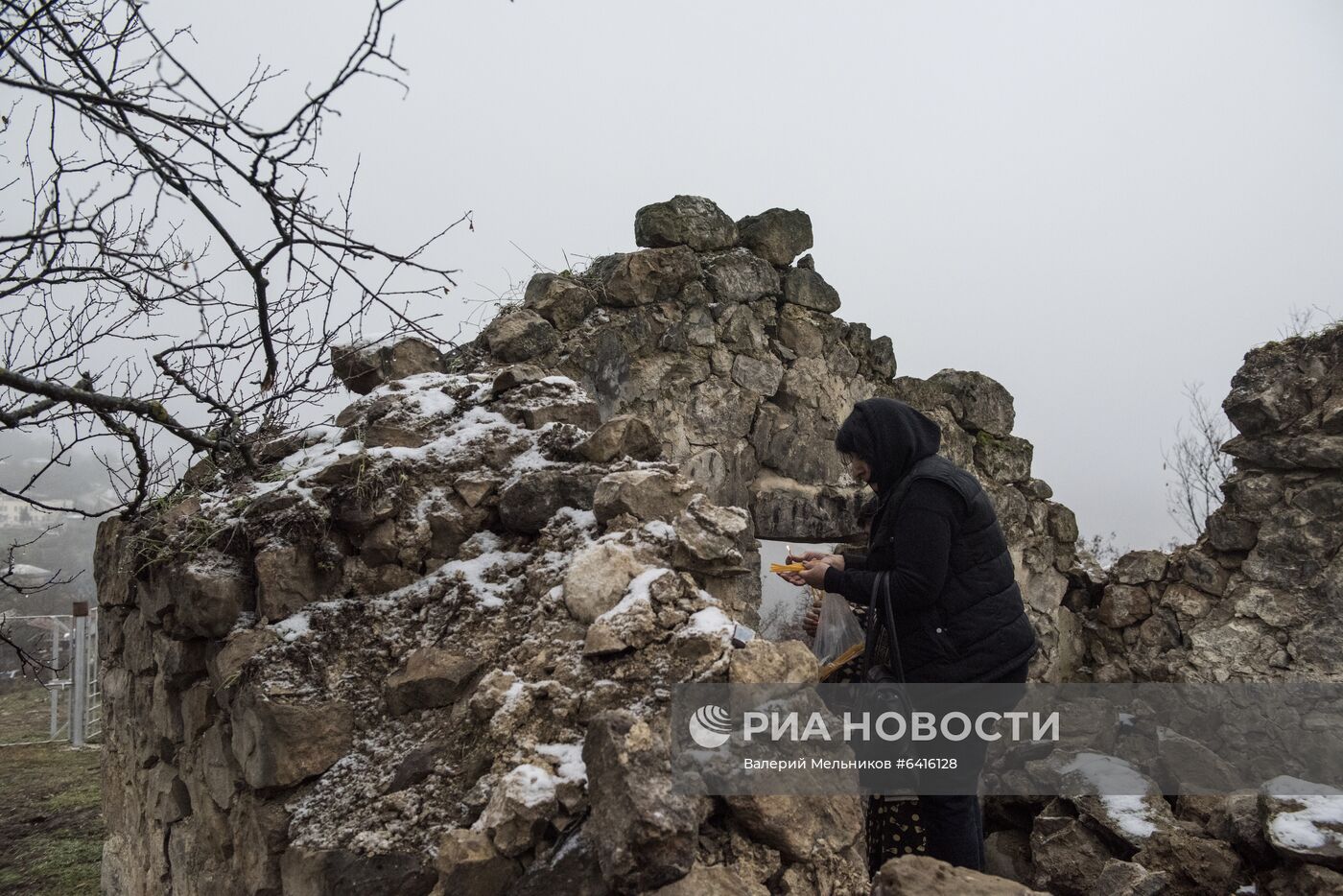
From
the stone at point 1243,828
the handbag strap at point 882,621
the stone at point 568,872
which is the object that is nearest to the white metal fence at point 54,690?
the stone at point 568,872

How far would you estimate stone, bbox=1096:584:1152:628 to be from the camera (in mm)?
6488

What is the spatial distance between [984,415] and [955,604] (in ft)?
16.5

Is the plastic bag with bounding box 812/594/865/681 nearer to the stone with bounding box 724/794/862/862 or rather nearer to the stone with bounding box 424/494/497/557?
the stone with bounding box 724/794/862/862

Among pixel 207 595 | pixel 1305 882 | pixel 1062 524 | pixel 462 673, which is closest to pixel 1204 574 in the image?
pixel 1062 524

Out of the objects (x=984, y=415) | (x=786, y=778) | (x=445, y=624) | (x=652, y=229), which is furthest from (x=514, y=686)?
(x=984, y=415)

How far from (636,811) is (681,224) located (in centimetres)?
499

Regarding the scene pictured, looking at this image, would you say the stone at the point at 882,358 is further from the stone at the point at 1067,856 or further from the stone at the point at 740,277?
the stone at the point at 1067,856

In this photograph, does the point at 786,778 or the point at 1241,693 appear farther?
the point at 1241,693

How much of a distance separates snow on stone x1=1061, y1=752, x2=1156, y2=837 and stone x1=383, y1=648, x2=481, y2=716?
3.90 m

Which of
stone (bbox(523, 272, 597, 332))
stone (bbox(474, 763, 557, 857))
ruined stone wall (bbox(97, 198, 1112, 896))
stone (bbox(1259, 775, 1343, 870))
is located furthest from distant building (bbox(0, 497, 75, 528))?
stone (bbox(1259, 775, 1343, 870))

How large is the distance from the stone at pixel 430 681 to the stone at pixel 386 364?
5.58 ft

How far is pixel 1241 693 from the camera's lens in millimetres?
5672

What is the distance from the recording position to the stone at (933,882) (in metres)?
1.63

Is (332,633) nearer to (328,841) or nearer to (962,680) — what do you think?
(328,841)
